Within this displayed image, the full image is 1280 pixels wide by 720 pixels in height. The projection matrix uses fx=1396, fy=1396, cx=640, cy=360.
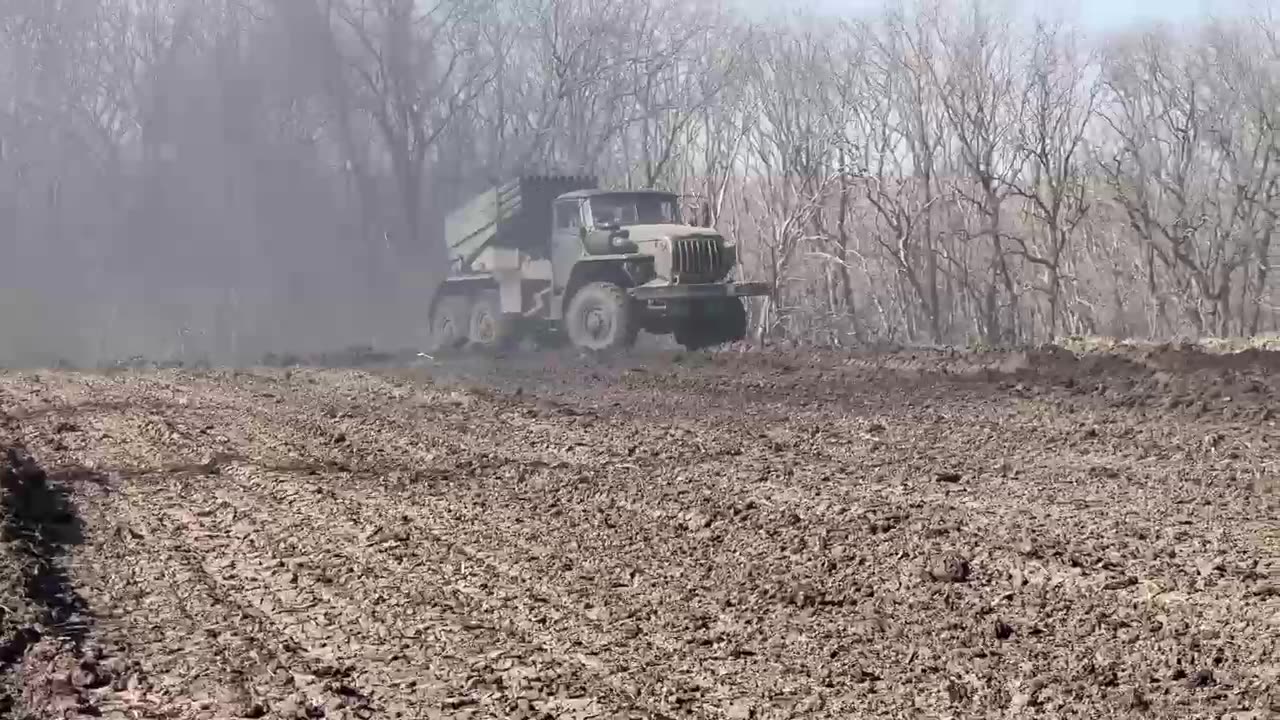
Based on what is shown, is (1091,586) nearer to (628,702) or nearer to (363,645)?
(628,702)

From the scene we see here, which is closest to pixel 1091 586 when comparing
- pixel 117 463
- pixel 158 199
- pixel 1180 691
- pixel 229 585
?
pixel 1180 691

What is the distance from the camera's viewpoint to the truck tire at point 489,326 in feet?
77.3

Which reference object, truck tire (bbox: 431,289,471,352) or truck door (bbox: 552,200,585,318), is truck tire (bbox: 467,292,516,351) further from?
truck door (bbox: 552,200,585,318)

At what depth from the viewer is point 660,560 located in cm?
693

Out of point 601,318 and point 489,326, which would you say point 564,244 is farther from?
point 489,326

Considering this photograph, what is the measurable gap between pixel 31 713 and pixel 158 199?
35.9 meters

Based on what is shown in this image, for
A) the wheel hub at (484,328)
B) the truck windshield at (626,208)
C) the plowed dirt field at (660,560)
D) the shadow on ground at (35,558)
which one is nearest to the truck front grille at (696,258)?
the truck windshield at (626,208)

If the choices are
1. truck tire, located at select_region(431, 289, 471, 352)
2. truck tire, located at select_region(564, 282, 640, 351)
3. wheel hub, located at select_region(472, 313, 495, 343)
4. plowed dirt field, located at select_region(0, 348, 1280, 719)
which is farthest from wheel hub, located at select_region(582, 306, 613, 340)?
plowed dirt field, located at select_region(0, 348, 1280, 719)

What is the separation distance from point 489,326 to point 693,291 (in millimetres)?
5439

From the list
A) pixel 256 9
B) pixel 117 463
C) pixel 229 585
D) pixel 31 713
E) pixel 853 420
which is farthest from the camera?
pixel 256 9

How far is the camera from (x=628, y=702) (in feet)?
15.7

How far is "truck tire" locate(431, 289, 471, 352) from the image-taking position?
25.4m

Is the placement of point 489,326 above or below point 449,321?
below

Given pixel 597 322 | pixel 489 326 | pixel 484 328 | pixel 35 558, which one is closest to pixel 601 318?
pixel 597 322
